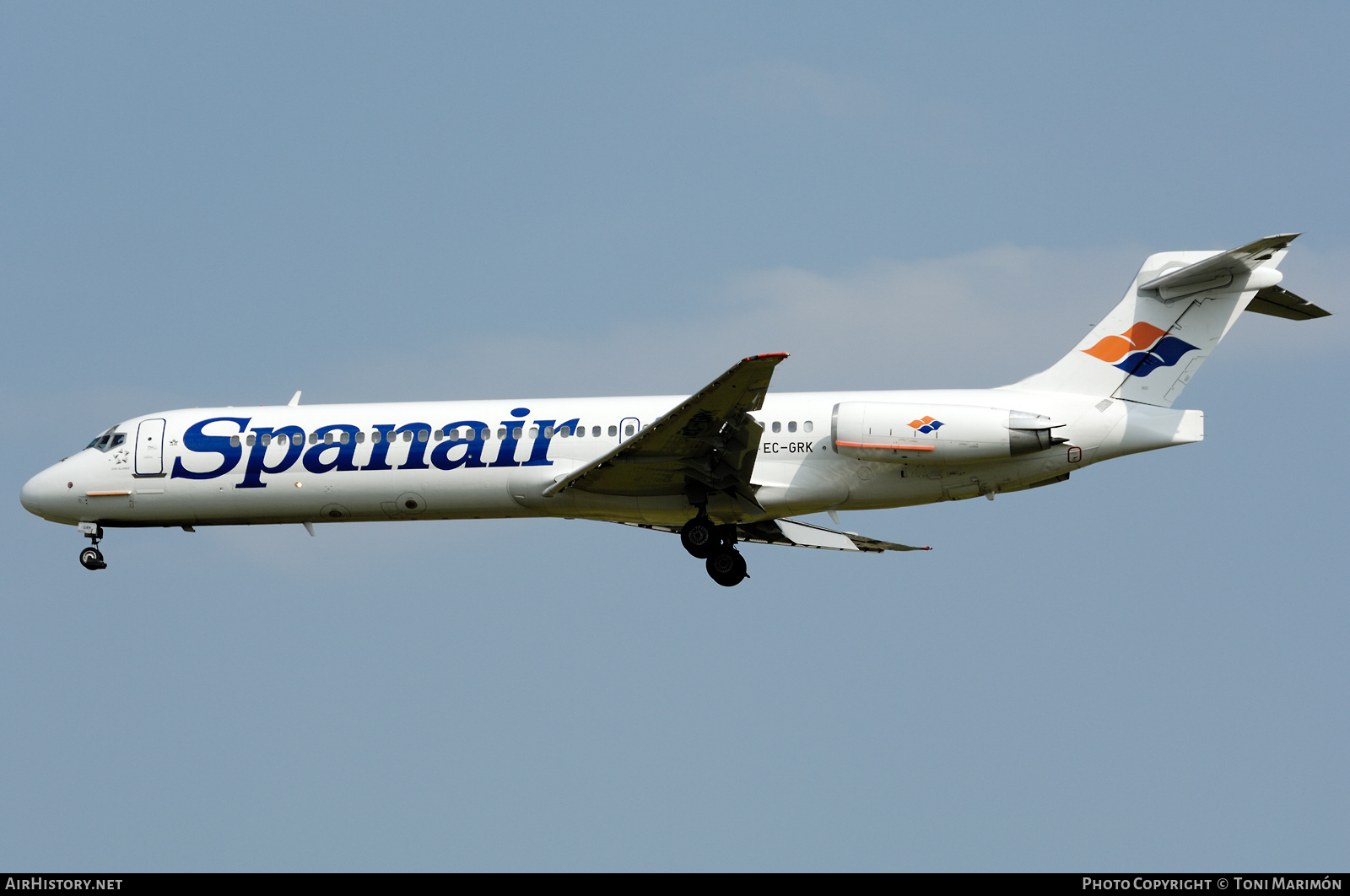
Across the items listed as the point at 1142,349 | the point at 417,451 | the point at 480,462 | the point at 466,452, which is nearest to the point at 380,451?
the point at 417,451

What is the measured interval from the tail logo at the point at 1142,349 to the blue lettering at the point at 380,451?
37.1 feet

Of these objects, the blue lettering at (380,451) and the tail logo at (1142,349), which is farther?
the blue lettering at (380,451)

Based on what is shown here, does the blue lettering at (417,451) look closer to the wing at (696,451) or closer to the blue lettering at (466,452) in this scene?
the blue lettering at (466,452)

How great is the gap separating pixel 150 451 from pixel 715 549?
9755 mm

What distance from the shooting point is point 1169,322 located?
2283 centimetres

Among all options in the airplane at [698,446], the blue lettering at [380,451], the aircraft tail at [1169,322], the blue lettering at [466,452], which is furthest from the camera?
the blue lettering at [380,451]

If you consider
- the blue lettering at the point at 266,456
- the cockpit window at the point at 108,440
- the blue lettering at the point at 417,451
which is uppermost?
the cockpit window at the point at 108,440

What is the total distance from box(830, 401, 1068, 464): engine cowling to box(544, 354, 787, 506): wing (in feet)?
4.74

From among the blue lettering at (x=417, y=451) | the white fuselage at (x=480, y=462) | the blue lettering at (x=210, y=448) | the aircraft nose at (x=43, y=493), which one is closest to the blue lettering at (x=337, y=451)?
the white fuselage at (x=480, y=462)

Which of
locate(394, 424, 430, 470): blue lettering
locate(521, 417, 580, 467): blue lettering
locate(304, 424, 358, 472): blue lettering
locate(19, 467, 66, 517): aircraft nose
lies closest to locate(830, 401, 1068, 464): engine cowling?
locate(521, 417, 580, 467): blue lettering

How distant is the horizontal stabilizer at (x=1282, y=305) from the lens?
73.4 feet

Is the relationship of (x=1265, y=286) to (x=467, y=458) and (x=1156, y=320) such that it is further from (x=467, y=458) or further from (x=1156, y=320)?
(x=467, y=458)

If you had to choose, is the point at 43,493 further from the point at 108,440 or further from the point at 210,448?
the point at 210,448
